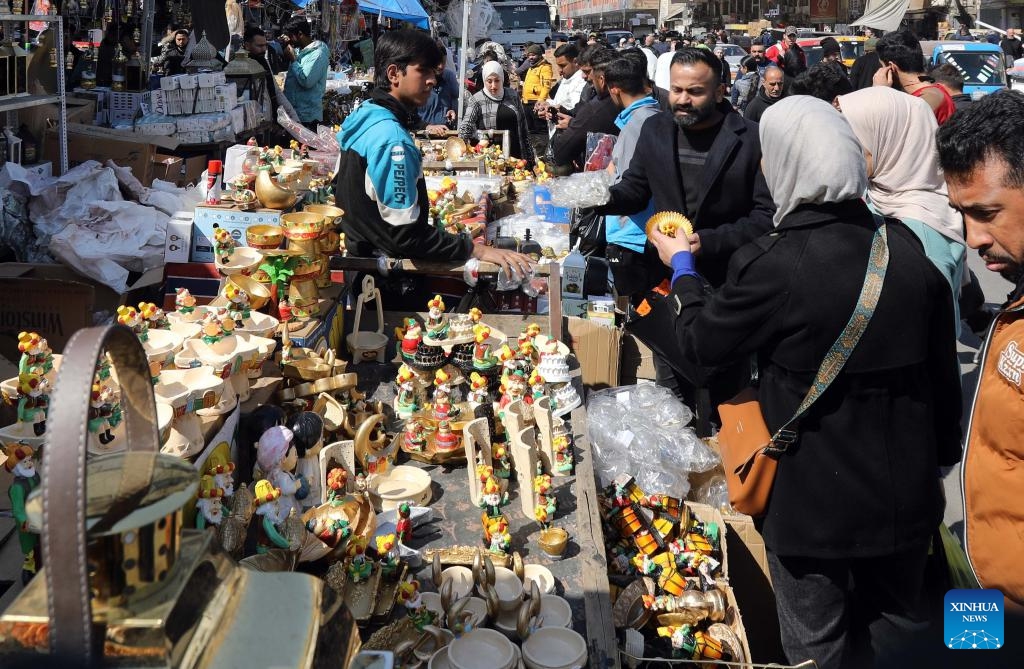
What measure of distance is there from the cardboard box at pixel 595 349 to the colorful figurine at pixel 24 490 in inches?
85.3

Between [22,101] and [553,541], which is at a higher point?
[22,101]

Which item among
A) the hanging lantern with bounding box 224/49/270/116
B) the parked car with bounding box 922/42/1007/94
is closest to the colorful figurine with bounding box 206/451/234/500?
the hanging lantern with bounding box 224/49/270/116

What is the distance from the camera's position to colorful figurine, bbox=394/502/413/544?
6.84ft

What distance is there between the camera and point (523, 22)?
2275cm

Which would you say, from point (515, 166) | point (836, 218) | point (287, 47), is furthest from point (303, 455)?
point (287, 47)

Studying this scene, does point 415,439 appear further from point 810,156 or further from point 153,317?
point 810,156

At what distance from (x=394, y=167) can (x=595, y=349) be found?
1.25 meters

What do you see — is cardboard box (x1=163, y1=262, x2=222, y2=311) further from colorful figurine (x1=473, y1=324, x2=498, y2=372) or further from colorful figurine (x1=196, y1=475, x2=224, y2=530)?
colorful figurine (x1=196, y1=475, x2=224, y2=530)

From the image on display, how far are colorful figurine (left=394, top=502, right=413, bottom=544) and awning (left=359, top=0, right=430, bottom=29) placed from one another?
906cm

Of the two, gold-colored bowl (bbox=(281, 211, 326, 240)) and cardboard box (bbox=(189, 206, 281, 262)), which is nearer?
gold-colored bowl (bbox=(281, 211, 326, 240))

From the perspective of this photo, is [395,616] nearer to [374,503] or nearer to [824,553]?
[374,503]

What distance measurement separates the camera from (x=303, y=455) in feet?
7.27

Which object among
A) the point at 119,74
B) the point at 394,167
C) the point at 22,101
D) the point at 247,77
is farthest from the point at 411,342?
the point at 247,77

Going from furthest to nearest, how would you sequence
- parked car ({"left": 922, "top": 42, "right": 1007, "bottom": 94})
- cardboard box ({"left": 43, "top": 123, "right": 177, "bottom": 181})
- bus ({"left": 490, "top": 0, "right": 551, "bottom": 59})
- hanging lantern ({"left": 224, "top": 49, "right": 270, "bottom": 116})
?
1. bus ({"left": 490, "top": 0, "right": 551, "bottom": 59})
2. parked car ({"left": 922, "top": 42, "right": 1007, "bottom": 94})
3. hanging lantern ({"left": 224, "top": 49, "right": 270, "bottom": 116})
4. cardboard box ({"left": 43, "top": 123, "right": 177, "bottom": 181})
